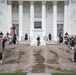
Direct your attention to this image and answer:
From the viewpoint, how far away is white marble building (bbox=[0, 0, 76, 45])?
5291cm

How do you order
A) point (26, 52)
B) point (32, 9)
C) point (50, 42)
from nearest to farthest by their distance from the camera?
point (26, 52)
point (50, 42)
point (32, 9)

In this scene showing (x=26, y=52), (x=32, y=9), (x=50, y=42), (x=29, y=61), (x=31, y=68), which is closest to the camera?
(x=31, y=68)

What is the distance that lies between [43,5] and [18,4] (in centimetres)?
448

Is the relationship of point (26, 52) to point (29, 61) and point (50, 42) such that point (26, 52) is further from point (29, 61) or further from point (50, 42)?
point (50, 42)

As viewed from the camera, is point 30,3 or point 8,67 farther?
point 30,3

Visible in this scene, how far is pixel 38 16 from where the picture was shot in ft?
181

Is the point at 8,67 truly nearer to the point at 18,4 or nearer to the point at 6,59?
the point at 6,59

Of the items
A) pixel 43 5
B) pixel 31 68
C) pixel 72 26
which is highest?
pixel 43 5

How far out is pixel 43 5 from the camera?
Result: 54.1 m

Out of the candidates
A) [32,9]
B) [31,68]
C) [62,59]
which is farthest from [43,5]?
[31,68]

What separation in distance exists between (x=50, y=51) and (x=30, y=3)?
19606mm

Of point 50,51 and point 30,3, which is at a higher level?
point 30,3

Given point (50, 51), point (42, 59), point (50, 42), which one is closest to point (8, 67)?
point (42, 59)

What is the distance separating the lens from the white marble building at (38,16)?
52.9m
